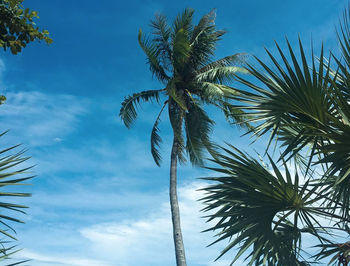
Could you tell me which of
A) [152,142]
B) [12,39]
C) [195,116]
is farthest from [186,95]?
[12,39]

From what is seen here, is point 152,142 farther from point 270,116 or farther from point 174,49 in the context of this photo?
point 270,116

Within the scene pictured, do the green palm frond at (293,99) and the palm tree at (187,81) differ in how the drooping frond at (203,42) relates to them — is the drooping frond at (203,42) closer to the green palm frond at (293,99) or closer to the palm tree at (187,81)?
the palm tree at (187,81)

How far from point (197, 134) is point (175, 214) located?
3.40 metres

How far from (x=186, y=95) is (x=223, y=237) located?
11.0 m

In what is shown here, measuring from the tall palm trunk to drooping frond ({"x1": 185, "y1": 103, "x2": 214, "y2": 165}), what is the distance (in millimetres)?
665

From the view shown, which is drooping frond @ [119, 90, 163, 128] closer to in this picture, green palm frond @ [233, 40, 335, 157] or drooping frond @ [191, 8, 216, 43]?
drooping frond @ [191, 8, 216, 43]

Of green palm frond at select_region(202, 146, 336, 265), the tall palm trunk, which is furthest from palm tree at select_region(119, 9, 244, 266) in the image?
green palm frond at select_region(202, 146, 336, 265)

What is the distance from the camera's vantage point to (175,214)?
1470cm

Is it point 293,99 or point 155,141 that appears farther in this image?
point 155,141

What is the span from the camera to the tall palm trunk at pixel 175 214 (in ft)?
45.3

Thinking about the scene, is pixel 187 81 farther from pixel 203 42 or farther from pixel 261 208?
pixel 261 208

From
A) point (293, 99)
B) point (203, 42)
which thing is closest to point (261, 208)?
point (293, 99)

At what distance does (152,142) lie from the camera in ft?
53.9

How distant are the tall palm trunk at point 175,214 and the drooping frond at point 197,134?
0.66 metres
